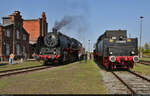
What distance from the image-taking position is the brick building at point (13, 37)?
32.4 meters

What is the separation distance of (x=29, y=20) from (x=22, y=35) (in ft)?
51.1

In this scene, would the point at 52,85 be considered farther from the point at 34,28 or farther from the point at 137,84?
the point at 34,28

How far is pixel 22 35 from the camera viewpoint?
40094mm

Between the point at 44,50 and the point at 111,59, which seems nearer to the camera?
the point at 111,59

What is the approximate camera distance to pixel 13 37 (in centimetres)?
3622

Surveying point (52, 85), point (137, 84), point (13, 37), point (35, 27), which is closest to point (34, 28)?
point (35, 27)

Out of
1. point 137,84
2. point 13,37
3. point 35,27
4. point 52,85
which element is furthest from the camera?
point 35,27

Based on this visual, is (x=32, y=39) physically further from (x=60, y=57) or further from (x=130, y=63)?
(x=130, y=63)

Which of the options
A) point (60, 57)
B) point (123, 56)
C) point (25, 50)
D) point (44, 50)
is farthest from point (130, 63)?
point (25, 50)

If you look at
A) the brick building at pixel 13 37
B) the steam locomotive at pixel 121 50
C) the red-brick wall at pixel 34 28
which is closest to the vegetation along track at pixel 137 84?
the steam locomotive at pixel 121 50

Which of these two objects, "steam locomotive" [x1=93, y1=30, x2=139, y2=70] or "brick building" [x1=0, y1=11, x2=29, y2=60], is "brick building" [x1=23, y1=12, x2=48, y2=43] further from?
"steam locomotive" [x1=93, y1=30, x2=139, y2=70]

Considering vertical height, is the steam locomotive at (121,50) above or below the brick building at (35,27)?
below

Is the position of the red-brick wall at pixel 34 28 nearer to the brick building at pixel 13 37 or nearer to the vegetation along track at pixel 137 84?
the brick building at pixel 13 37

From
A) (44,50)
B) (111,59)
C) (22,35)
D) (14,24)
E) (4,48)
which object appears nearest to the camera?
(111,59)
